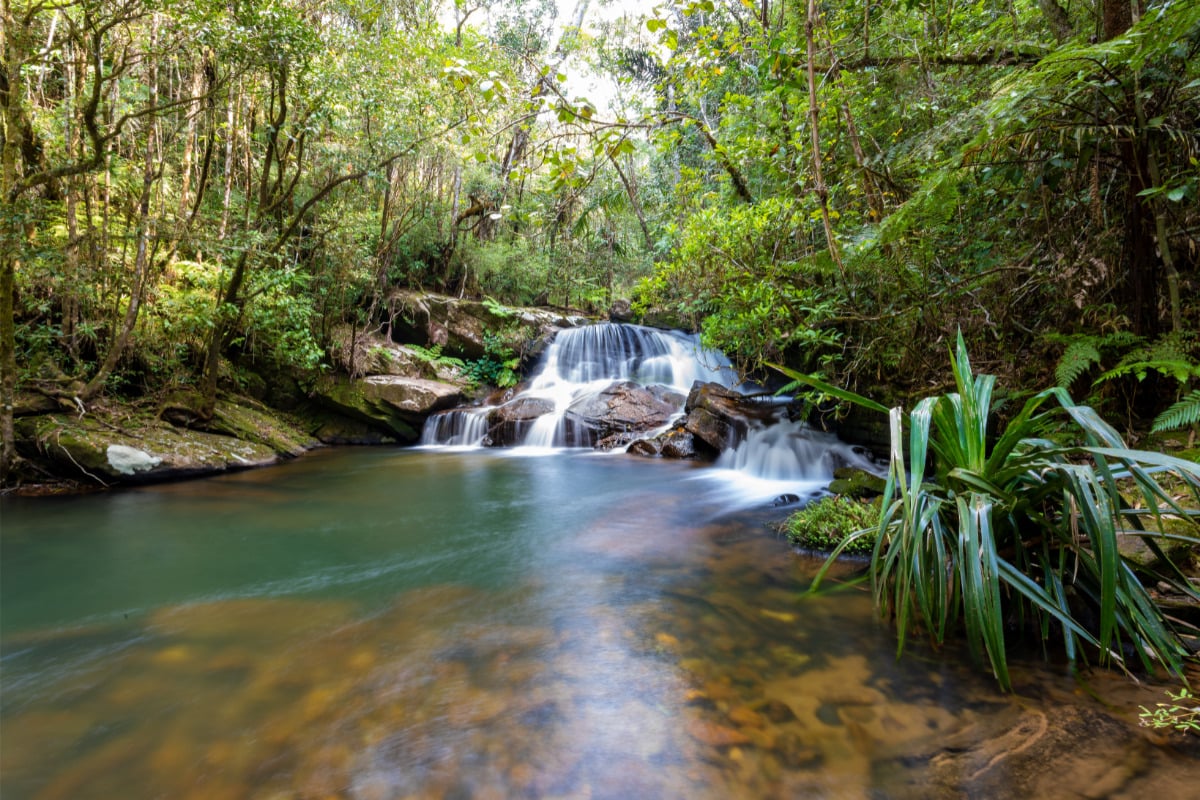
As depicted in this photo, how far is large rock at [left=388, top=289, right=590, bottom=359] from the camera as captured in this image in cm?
→ 1263

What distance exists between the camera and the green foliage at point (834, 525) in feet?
12.6

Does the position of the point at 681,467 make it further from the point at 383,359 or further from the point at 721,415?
the point at 383,359

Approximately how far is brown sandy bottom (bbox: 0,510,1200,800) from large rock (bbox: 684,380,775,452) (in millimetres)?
4979

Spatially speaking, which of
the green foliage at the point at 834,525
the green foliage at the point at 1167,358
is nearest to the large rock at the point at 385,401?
the green foliage at the point at 834,525

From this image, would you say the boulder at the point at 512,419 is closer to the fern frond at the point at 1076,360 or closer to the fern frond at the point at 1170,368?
the fern frond at the point at 1076,360

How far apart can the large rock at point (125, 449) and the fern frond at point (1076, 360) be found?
9.60m

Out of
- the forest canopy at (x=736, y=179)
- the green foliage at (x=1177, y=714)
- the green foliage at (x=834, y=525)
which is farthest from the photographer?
the green foliage at (x=834, y=525)

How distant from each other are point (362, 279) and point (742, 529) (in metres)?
9.60

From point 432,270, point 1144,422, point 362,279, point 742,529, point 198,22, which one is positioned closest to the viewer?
point 1144,422

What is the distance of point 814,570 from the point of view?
3664 millimetres

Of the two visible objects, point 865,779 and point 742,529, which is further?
point 742,529

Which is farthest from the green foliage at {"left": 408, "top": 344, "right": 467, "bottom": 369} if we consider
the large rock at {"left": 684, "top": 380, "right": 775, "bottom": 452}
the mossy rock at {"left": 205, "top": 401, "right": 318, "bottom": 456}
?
the large rock at {"left": 684, "top": 380, "right": 775, "bottom": 452}

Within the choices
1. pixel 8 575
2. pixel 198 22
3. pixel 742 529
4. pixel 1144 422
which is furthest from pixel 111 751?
pixel 198 22

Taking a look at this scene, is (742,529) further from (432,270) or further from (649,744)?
(432,270)
